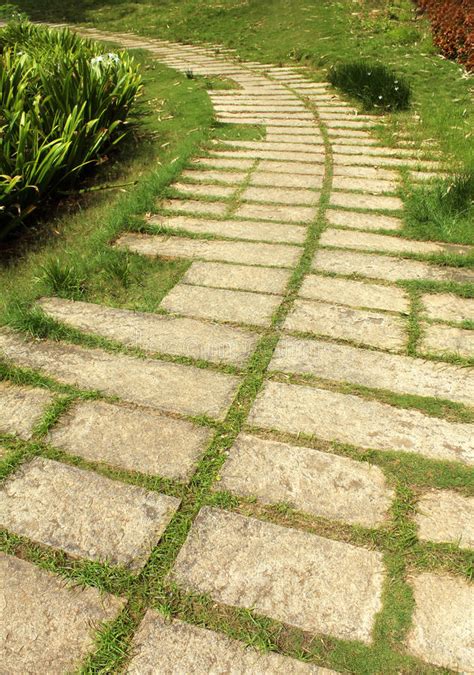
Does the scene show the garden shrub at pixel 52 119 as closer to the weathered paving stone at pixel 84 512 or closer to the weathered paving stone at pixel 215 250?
the weathered paving stone at pixel 215 250

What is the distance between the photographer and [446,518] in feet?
5.29

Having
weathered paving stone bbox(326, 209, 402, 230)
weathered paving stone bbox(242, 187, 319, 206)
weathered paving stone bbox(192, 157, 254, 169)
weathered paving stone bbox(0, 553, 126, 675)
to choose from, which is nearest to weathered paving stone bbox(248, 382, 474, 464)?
weathered paving stone bbox(0, 553, 126, 675)

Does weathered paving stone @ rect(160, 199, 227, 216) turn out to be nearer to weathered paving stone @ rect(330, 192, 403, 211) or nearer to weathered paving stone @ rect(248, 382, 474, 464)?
weathered paving stone @ rect(330, 192, 403, 211)

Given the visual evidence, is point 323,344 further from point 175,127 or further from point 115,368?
point 175,127

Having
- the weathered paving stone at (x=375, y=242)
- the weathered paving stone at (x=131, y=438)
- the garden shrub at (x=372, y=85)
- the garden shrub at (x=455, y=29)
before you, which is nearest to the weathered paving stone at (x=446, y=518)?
the weathered paving stone at (x=131, y=438)

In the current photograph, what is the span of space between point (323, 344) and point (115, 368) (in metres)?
0.86

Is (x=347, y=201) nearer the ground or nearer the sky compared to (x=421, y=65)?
nearer the ground

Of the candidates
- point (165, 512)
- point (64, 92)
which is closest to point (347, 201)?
point (64, 92)

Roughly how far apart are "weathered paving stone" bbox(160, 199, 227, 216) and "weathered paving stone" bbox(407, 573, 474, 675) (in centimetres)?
255

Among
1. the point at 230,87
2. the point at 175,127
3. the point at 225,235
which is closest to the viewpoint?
the point at 225,235

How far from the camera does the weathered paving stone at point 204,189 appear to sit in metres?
3.75

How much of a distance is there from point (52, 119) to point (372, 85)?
3386 millimetres

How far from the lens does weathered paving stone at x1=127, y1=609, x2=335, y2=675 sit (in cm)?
128

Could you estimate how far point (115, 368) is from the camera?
224cm
